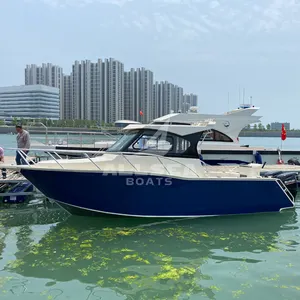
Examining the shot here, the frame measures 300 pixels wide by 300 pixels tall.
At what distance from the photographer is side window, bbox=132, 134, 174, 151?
8555 millimetres

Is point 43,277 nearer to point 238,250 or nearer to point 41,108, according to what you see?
point 238,250

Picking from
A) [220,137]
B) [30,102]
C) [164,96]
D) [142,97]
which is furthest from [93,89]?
[220,137]

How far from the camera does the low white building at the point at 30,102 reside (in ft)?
291

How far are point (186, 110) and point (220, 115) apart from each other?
1590 mm

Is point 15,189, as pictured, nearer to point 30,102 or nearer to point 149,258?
point 149,258

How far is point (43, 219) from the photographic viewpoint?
8.77 m

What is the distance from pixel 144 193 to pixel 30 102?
9289 centimetres

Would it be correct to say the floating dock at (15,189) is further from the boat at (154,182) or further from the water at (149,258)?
the boat at (154,182)

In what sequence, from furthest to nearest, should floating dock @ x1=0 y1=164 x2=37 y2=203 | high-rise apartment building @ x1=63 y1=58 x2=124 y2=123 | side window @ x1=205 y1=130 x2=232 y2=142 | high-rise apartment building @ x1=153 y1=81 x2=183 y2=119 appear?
high-rise apartment building @ x1=63 y1=58 x2=124 y2=123
high-rise apartment building @ x1=153 y1=81 x2=183 y2=119
side window @ x1=205 y1=130 x2=232 y2=142
floating dock @ x1=0 y1=164 x2=37 y2=203

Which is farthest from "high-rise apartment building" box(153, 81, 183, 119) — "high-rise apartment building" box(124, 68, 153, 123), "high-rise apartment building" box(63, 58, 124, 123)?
"high-rise apartment building" box(63, 58, 124, 123)

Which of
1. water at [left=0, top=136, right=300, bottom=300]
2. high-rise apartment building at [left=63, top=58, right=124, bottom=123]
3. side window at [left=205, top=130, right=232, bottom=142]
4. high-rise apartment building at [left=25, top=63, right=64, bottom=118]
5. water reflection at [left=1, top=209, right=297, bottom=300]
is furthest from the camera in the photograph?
high-rise apartment building at [left=25, top=63, right=64, bottom=118]

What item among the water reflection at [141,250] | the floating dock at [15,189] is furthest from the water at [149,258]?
the floating dock at [15,189]

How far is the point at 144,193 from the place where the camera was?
7953 mm

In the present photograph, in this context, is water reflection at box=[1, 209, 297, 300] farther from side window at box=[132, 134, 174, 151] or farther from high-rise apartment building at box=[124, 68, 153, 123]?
high-rise apartment building at box=[124, 68, 153, 123]
